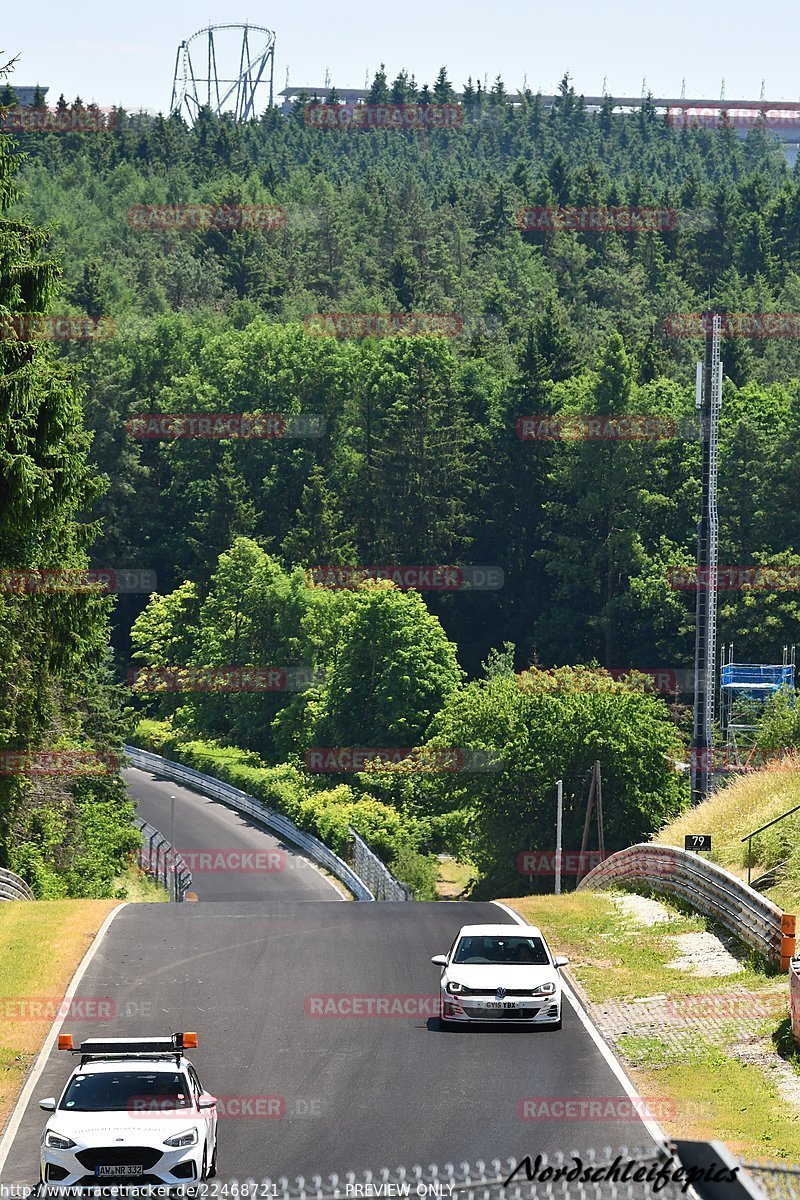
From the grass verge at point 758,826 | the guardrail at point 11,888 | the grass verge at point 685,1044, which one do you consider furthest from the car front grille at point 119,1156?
the guardrail at point 11,888

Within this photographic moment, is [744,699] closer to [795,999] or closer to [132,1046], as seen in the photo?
[795,999]

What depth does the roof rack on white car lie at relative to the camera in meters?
17.9

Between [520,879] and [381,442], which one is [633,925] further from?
[381,442]

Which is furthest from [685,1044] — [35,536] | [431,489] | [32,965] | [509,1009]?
[431,489]

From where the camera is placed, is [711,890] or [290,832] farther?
[290,832]

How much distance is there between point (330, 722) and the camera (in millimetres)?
96875

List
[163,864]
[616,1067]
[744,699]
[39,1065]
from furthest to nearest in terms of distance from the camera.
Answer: [744,699] → [163,864] → [39,1065] → [616,1067]

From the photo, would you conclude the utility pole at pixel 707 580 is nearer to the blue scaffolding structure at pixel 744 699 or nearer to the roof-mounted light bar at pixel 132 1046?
the blue scaffolding structure at pixel 744 699

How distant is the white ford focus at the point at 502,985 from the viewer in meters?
23.7

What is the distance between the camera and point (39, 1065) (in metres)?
21.7

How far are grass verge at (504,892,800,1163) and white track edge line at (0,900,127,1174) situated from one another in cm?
691

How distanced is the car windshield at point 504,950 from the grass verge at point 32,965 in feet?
19.2

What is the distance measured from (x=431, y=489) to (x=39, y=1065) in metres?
99.8

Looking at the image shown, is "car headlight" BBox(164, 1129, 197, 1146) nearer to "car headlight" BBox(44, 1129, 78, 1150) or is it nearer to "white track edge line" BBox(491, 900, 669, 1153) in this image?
"car headlight" BBox(44, 1129, 78, 1150)
